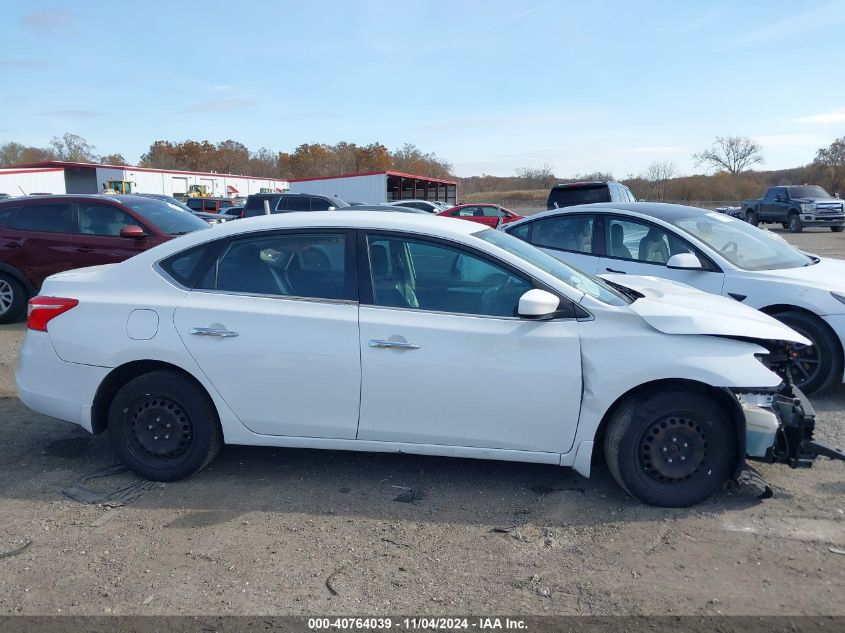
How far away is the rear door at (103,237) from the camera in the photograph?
9.09 m

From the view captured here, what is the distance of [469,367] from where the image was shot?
372 centimetres

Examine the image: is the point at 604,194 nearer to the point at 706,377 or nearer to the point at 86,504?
the point at 706,377

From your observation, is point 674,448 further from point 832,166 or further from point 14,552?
point 832,166

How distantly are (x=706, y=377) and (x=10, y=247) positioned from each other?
917cm

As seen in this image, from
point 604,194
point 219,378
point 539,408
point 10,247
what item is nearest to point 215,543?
point 219,378

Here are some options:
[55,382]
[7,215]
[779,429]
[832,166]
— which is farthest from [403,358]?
[832,166]

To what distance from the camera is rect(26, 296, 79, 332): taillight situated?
4199 millimetres

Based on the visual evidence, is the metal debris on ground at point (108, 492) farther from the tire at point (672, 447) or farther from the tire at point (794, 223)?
the tire at point (794, 223)

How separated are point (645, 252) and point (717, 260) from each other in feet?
2.48

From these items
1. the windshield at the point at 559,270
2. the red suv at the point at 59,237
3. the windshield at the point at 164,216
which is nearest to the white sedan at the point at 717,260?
the windshield at the point at 559,270

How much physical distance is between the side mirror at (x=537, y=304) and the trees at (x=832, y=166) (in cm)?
6671

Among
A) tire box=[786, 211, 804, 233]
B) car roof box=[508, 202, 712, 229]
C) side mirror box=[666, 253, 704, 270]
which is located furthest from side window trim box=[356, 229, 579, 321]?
tire box=[786, 211, 804, 233]

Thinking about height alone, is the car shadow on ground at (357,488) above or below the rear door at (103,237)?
below

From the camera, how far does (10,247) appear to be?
29.9ft
